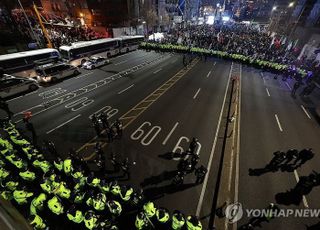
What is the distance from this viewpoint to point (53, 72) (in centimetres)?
2475

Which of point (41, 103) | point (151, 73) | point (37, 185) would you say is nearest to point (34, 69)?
point (41, 103)

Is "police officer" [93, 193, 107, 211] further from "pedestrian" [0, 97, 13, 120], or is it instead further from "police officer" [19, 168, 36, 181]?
"pedestrian" [0, 97, 13, 120]

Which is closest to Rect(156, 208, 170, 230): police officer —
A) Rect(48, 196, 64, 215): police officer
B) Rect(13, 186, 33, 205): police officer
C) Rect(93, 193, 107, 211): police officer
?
Rect(93, 193, 107, 211): police officer

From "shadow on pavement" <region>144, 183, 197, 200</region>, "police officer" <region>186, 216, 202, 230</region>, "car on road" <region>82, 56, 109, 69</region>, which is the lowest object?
"car on road" <region>82, 56, 109, 69</region>

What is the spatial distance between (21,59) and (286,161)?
108ft

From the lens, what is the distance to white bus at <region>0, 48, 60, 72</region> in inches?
930

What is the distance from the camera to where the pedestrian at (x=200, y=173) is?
33.8ft

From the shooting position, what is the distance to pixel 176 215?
276 inches

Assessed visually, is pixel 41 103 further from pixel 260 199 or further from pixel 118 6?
pixel 118 6

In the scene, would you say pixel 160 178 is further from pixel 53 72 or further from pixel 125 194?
pixel 53 72

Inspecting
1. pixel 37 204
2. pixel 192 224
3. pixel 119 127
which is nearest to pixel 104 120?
pixel 119 127

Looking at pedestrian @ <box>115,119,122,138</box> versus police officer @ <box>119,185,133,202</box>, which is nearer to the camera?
police officer @ <box>119,185,133,202</box>

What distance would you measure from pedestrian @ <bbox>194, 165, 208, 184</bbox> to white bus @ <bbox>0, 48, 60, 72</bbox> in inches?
1088

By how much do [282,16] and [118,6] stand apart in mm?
60724
